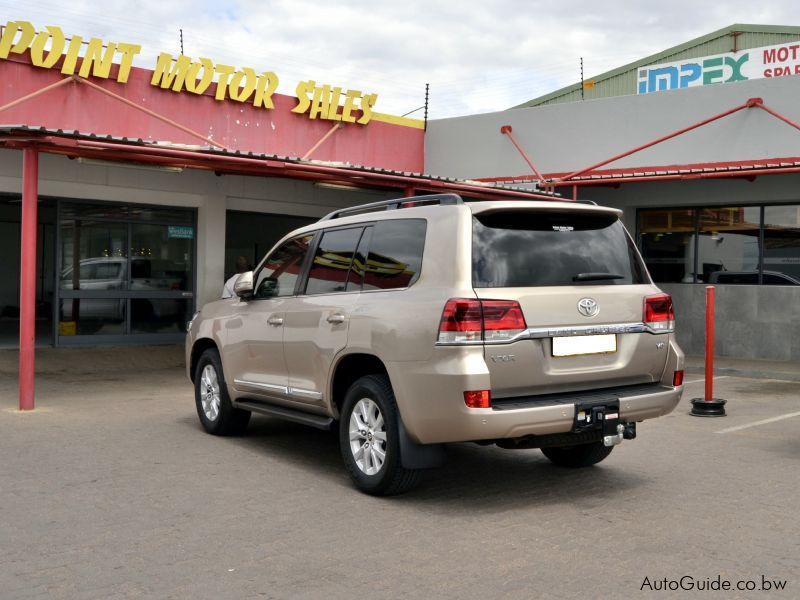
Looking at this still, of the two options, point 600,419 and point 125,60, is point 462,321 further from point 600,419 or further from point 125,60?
point 125,60

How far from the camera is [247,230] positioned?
61.7ft

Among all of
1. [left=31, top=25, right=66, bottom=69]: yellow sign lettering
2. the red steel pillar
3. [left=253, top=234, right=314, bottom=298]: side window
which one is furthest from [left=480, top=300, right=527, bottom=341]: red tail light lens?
[left=31, top=25, right=66, bottom=69]: yellow sign lettering

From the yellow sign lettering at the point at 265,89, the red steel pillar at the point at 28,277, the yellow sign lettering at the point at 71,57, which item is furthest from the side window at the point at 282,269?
the yellow sign lettering at the point at 265,89

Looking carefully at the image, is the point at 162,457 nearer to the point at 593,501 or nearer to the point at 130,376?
the point at 593,501

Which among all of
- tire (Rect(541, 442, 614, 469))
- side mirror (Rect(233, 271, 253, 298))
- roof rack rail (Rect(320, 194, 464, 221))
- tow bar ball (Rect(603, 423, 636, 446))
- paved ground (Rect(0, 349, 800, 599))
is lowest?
paved ground (Rect(0, 349, 800, 599))

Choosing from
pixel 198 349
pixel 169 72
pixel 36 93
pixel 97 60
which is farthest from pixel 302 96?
pixel 198 349

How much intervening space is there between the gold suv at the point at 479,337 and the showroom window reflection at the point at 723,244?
35.0 ft

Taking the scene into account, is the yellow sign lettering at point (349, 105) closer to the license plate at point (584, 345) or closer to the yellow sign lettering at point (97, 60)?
the yellow sign lettering at point (97, 60)

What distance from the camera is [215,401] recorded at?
8266 millimetres

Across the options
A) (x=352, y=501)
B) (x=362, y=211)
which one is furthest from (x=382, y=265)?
(x=352, y=501)

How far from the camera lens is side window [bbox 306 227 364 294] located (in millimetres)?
6641

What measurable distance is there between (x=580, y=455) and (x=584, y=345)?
4.68 feet

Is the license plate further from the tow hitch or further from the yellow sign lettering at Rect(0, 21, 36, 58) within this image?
the yellow sign lettering at Rect(0, 21, 36, 58)

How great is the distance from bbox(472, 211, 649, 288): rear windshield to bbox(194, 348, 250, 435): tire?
330cm
